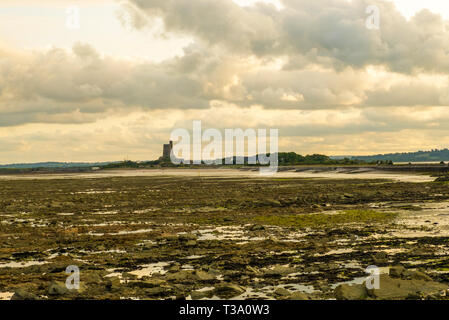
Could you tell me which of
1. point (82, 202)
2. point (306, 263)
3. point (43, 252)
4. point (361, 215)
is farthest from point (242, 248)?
point (82, 202)

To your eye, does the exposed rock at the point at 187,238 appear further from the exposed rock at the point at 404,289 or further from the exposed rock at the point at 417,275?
the exposed rock at the point at 417,275

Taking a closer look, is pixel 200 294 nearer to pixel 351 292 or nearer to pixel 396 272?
pixel 351 292

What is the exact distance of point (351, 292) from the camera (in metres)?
12.4

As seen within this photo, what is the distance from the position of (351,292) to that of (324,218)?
57.9 feet

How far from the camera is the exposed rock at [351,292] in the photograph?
12266 mm

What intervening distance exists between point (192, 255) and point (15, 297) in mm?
7445

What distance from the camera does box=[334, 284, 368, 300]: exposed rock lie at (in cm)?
1227

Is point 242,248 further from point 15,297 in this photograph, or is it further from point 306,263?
point 15,297

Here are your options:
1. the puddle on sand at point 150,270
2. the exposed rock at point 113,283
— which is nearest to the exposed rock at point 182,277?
the puddle on sand at point 150,270

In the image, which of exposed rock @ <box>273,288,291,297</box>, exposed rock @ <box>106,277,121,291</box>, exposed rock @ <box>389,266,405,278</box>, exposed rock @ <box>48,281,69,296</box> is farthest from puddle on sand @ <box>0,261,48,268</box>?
exposed rock @ <box>389,266,405,278</box>

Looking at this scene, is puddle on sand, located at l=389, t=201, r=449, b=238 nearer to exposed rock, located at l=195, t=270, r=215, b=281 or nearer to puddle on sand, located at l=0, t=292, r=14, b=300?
exposed rock, located at l=195, t=270, r=215, b=281

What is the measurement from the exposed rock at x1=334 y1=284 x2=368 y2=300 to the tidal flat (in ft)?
0.12

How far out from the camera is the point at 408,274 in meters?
14.2

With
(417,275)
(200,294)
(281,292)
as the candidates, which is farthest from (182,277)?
(417,275)
